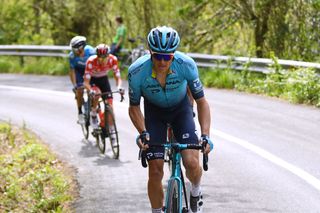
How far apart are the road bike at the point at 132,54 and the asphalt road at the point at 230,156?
3.71 meters

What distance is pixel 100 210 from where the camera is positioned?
311 inches

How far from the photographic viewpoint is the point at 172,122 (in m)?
6.64

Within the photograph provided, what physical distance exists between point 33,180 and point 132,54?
35.7 feet

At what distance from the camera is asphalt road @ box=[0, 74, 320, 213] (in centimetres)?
798

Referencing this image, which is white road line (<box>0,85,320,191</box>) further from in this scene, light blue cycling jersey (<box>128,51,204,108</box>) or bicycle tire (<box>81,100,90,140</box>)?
light blue cycling jersey (<box>128,51,204,108</box>)

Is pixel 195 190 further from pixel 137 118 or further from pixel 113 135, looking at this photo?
pixel 113 135

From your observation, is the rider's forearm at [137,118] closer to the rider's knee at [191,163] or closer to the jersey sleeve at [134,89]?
the jersey sleeve at [134,89]

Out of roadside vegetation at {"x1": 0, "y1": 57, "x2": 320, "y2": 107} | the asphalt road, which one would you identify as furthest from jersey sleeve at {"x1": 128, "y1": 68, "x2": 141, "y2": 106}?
roadside vegetation at {"x1": 0, "y1": 57, "x2": 320, "y2": 107}

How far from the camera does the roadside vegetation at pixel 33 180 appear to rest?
27.8ft

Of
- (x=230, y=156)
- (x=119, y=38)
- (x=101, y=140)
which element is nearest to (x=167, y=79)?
(x=230, y=156)

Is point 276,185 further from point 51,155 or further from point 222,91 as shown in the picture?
point 222,91

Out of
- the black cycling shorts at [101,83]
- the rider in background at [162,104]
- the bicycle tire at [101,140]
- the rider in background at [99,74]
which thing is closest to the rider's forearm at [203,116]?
the rider in background at [162,104]

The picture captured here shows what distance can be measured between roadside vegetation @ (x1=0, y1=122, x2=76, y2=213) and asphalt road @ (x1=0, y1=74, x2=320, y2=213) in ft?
0.76

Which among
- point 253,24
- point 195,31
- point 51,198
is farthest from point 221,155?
point 195,31
